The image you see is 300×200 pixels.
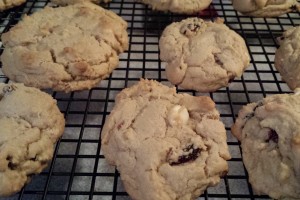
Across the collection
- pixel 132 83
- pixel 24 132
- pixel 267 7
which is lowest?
pixel 132 83

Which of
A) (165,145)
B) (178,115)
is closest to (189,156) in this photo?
(165,145)

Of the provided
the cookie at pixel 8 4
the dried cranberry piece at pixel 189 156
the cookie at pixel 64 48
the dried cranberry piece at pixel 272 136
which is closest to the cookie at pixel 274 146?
the dried cranberry piece at pixel 272 136

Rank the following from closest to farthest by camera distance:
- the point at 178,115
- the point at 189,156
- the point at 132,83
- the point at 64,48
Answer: the point at 189,156 < the point at 178,115 < the point at 64,48 < the point at 132,83

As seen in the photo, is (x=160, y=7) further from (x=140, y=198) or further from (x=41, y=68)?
(x=140, y=198)

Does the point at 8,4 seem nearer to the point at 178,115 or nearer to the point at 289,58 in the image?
the point at 178,115

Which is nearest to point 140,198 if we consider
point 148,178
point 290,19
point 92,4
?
point 148,178

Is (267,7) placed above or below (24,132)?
above

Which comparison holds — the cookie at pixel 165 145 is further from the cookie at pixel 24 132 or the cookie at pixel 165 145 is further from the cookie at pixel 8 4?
Result: the cookie at pixel 8 4
